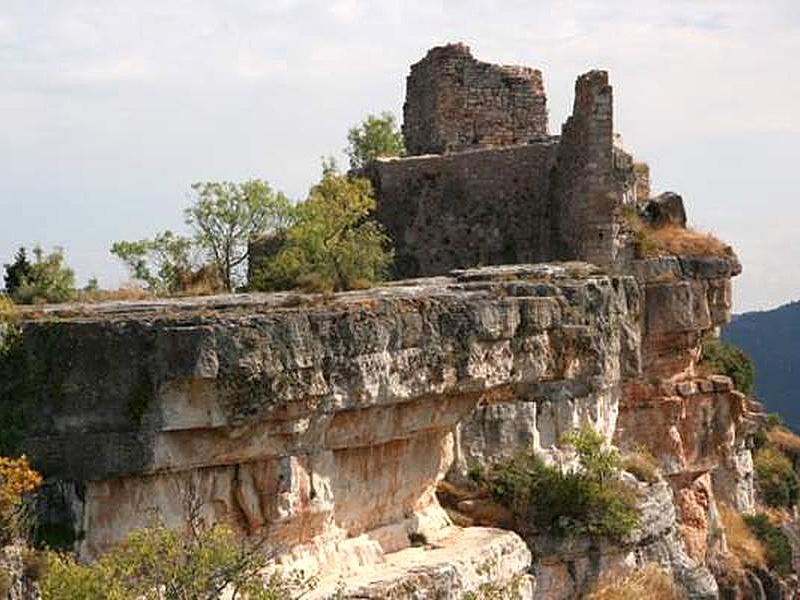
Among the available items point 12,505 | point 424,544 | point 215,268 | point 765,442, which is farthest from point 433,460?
point 765,442

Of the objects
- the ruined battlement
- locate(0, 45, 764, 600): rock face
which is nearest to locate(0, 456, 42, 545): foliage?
locate(0, 45, 764, 600): rock face

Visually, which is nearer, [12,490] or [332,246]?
[12,490]

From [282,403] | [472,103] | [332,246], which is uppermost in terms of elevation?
[472,103]

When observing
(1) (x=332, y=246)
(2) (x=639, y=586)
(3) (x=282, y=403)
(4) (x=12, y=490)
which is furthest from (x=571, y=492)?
(4) (x=12, y=490)

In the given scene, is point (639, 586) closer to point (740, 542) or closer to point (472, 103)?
point (740, 542)

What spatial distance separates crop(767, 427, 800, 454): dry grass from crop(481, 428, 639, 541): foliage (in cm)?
2722

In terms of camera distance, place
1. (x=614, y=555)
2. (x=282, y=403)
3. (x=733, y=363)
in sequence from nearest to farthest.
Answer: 1. (x=282, y=403)
2. (x=614, y=555)
3. (x=733, y=363)

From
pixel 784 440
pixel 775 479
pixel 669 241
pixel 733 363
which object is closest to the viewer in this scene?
pixel 669 241

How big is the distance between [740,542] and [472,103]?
11.3 m

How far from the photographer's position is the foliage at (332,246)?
78.0ft

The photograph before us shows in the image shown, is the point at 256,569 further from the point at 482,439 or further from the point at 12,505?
the point at 482,439

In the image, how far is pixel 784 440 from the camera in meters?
47.8

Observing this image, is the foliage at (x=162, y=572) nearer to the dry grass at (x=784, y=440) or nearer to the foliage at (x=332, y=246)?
the foliage at (x=332, y=246)

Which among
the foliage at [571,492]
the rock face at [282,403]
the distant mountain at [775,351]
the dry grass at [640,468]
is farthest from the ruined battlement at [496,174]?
the distant mountain at [775,351]
